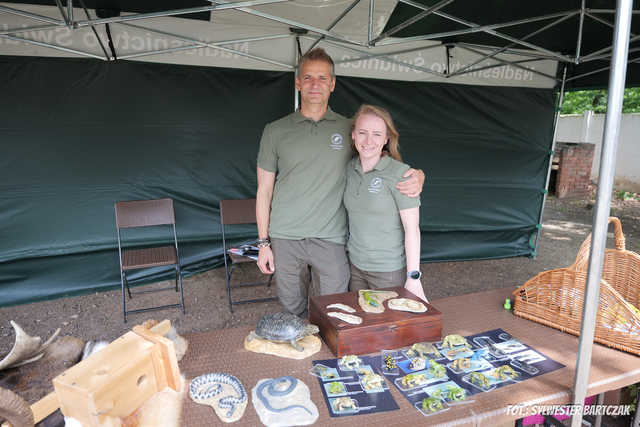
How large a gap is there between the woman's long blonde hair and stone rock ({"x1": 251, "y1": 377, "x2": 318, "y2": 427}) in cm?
115

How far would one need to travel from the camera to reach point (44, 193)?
3740mm

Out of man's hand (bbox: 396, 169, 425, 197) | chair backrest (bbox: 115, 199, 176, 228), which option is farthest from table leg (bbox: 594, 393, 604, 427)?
chair backrest (bbox: 115, 199, 176, 228)

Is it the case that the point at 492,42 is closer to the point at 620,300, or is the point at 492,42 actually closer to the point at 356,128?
the point at 356,128

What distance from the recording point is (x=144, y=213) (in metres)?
3.89

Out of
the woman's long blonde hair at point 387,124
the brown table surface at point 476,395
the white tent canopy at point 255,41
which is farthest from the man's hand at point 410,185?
the white tent canopy at point 255,41

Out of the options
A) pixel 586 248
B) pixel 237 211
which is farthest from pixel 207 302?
pixel 586 248

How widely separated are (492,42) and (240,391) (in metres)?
4.26

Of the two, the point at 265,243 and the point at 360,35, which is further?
the point at 360,35

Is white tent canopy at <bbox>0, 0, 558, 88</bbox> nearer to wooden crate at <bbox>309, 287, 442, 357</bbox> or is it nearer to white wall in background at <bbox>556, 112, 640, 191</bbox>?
wooden crate at <bbox>309, 287, 442, 357</bbox>

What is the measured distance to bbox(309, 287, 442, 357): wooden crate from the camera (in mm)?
1382

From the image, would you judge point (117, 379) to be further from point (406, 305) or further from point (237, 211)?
point (237, 211)

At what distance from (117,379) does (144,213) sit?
3.14 meters

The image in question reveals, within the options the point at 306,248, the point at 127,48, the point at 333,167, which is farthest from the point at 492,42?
the point at 127,48

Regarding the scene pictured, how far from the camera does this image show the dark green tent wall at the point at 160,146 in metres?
3.64
